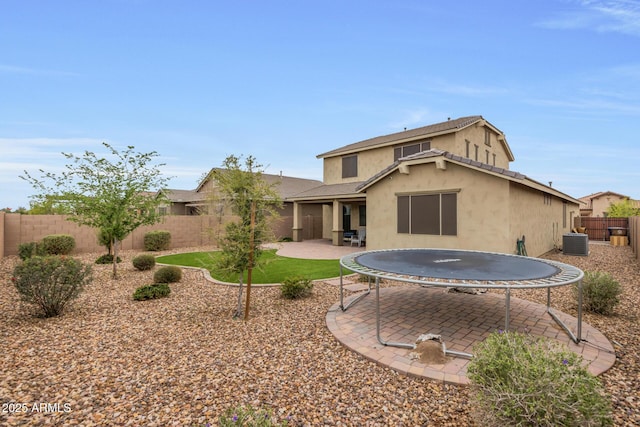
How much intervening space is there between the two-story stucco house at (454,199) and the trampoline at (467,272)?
328 cm

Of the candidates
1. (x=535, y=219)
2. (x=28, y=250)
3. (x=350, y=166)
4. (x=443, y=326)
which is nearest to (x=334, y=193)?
(x=350, y=166)

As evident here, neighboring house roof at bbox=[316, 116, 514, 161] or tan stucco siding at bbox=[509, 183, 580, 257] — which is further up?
neighboring house roof at bbox=[316, 116, 514, 161]

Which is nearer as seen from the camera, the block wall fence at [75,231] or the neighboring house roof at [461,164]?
the neighboring house roof at [461,164]

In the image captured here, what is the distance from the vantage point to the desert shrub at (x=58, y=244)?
12.9m

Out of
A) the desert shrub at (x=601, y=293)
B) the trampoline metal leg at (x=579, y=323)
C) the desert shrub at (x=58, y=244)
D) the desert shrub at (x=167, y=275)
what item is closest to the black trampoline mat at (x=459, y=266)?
the trampoline metal leg at (x=579, y=323)

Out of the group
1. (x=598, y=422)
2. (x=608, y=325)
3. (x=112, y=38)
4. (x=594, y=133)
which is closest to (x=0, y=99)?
(x=112, y=38)

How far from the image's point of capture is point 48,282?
5395 mm

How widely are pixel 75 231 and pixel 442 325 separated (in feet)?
57.0

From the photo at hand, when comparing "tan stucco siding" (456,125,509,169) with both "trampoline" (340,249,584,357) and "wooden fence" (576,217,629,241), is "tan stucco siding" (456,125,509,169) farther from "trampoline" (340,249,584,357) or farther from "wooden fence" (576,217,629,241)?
"wooden fence" (576,217,629,241)

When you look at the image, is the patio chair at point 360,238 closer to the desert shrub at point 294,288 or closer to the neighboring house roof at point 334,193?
the neighboring house roof at point 334,193

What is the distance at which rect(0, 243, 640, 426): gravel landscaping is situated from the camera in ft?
9.23

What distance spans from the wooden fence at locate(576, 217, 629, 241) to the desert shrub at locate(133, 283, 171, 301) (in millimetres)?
29554

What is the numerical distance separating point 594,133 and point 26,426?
25606 mm

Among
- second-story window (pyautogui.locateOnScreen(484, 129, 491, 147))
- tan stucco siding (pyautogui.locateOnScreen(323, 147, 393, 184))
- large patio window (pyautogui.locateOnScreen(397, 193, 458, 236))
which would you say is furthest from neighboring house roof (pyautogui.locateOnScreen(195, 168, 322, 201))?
second-story window (pyautogui.locateOnScreen(484, 129, 491, 147))
